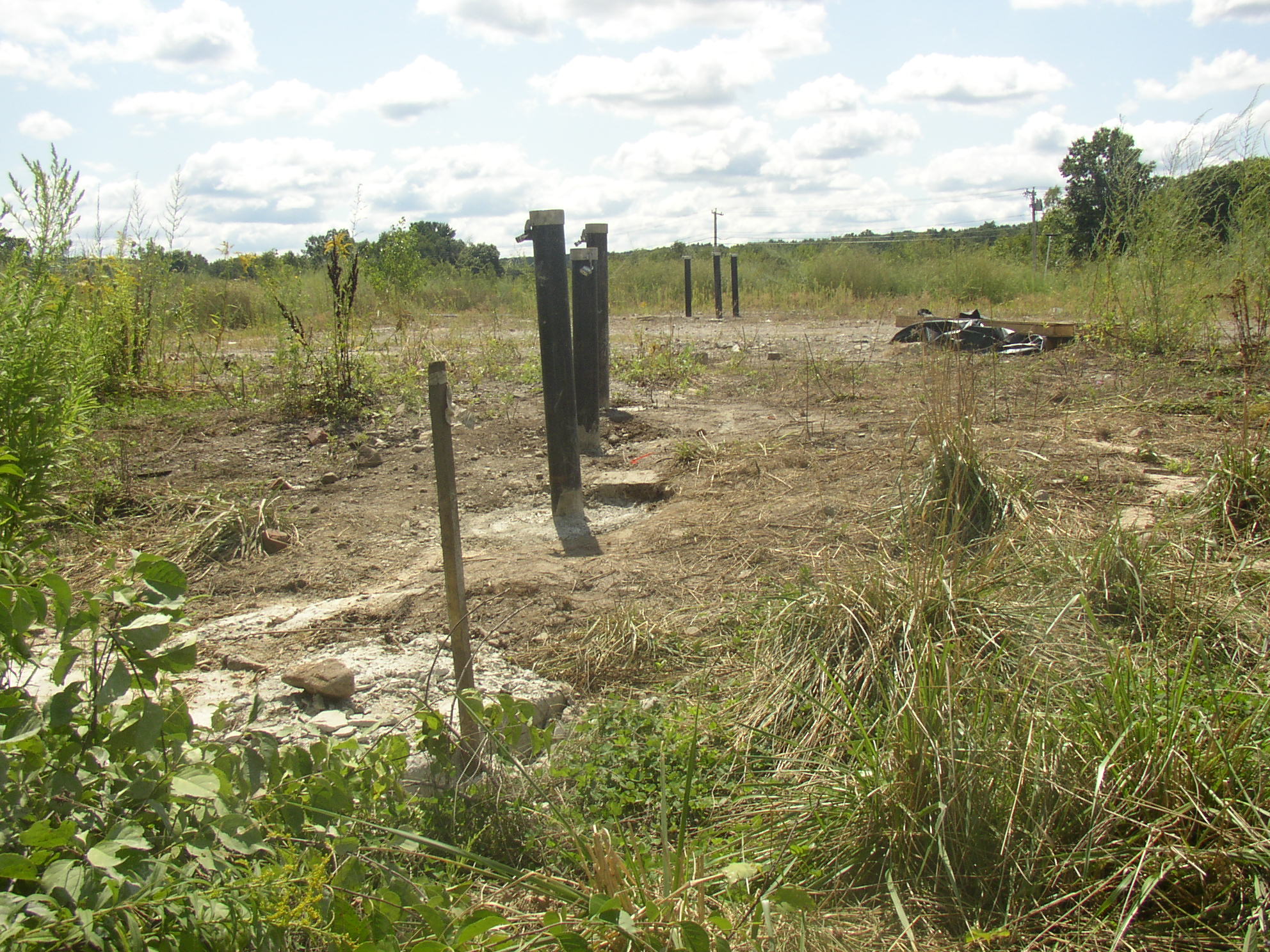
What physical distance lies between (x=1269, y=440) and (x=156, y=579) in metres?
4.11

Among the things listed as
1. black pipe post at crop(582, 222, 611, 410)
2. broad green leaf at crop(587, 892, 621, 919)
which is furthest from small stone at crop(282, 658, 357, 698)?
black pipe post at crop(582, 222, 611, 410)

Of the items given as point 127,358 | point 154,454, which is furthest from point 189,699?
point 127,358

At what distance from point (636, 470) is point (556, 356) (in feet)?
3.74

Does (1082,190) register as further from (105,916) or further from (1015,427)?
(105,916)

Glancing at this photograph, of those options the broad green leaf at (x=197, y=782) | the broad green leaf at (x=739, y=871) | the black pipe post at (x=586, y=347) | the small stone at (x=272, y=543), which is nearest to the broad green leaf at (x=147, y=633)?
the broad green leaf at (x=197, y=782)

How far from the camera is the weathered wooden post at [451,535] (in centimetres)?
238

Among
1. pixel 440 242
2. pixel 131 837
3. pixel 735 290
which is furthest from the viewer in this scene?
pixel 440 242

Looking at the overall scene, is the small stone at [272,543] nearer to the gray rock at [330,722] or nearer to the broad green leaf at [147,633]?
Result: the gray rock at [330,722]

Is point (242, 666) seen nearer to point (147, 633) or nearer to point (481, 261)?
point (147, 633)

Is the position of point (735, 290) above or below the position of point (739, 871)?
above

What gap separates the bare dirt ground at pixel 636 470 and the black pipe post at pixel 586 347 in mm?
250

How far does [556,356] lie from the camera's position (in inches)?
185

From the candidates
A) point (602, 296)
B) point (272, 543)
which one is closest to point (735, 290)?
A: point (602, 296)

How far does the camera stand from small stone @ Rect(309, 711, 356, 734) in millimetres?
2545
